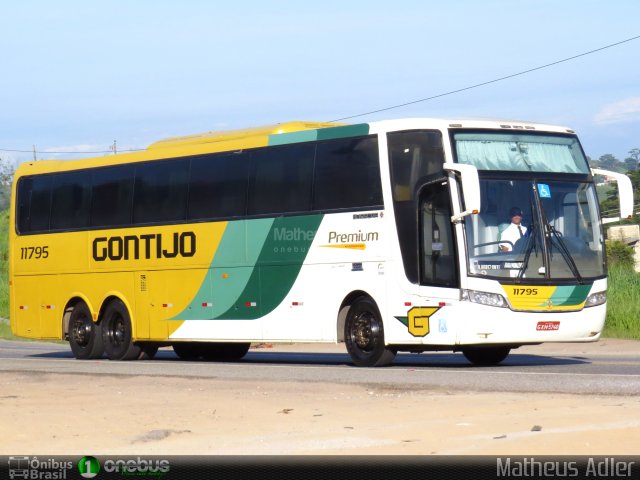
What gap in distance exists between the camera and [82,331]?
26891mm

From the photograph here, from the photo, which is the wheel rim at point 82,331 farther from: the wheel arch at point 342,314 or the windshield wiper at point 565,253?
the windshield wiper at point 565,253

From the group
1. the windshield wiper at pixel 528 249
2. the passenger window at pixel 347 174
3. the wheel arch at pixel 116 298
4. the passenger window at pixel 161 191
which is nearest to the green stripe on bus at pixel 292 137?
the passenger window at pixel 347 174

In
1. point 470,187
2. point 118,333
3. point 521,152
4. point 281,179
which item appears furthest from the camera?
point 118,333

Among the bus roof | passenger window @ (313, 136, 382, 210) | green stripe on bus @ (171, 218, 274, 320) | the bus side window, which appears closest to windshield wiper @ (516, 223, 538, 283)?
the bus side window

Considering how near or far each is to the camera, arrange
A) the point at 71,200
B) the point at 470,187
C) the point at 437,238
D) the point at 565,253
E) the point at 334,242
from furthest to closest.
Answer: the point at 71,200
the point at 334,242
the point at 437,238
the point at 565,253
the point at 470,187

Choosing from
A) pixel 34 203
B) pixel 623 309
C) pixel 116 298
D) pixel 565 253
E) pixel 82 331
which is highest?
pixel 34 203

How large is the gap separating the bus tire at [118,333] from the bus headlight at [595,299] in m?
9.36

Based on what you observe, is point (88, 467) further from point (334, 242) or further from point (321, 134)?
point (321, 134)

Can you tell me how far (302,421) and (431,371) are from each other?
6936 millimetres

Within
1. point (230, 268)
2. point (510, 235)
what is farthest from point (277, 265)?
point (510, 235)

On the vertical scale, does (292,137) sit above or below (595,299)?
above

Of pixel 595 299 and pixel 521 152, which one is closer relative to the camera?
Answer: pixel 595 299

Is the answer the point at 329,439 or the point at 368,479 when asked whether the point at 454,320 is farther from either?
the point at 368,479

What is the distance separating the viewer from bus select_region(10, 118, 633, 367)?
19906 millimetres
